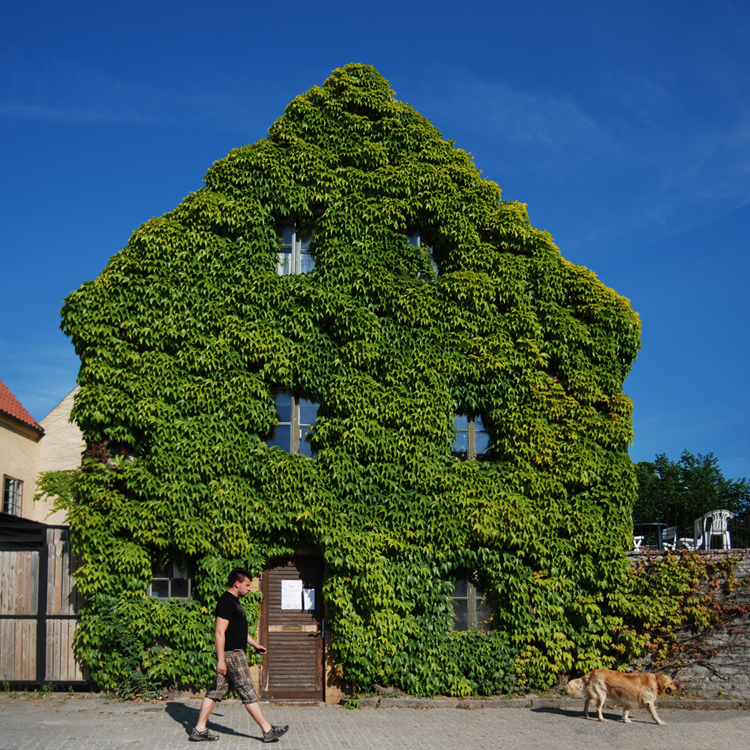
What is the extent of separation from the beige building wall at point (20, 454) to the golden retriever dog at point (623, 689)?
19821 millimetres

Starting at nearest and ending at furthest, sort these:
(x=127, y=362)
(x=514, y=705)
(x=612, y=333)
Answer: (x=514, y=705), (x=127, y=362), (x=612, y=333)

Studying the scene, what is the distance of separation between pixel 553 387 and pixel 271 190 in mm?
6002

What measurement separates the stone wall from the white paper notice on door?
6.04 m

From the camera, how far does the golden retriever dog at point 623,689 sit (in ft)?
30.6

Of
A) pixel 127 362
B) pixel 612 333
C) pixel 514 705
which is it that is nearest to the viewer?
pixel 514 705

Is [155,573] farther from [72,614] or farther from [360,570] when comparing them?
[360,570]

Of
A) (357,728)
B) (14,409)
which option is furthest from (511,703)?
(14,409)

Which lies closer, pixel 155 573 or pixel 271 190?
pixel 155 573

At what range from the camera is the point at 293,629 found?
35.8ft

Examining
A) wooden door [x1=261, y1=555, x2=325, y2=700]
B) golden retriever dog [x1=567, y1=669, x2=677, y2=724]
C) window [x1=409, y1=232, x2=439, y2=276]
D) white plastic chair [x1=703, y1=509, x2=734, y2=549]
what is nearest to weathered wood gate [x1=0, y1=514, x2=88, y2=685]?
wooden door [x1=261, y1=555, x2=325, y2=700]

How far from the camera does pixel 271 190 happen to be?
39.2ft

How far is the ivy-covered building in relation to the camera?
10.5 m

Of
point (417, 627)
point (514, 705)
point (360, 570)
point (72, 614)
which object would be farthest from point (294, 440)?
point (514, 705)

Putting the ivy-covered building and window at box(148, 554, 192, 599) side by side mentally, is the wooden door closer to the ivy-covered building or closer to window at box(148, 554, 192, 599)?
the ivy-covered building
